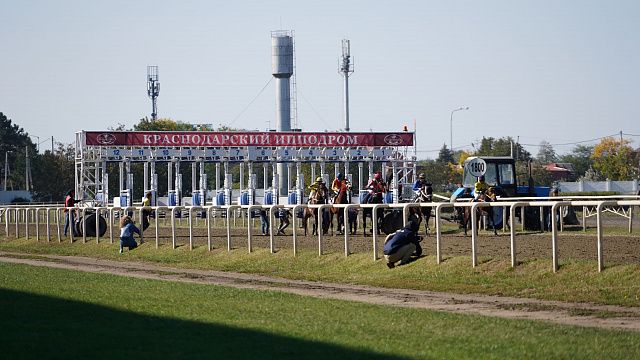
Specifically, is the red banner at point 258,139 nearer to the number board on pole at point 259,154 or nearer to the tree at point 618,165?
the number board on pole at point 259,154

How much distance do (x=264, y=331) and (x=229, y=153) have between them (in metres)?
57.8

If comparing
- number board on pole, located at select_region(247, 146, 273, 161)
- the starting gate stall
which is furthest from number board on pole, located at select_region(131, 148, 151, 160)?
number board on pole, located at select_region(247, 146, 273, 161)

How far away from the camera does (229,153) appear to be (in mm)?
71375

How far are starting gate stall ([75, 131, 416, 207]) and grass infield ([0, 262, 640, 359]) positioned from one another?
47513 mm

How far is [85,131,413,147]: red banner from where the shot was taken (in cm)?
6975

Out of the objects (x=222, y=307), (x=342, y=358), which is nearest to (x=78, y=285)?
(x=222, y=307)

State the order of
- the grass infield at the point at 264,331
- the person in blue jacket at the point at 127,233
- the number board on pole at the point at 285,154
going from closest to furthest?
the grass infield at the point at 264,331, the person in blue jacket at the point at 127,233, the number board on pole at the point at 285,154

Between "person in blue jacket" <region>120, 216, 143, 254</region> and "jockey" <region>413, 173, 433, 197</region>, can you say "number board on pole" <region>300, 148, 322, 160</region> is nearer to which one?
"jockey" <region>413, 173, 433, 197</region>

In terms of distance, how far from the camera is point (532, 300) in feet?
60.6

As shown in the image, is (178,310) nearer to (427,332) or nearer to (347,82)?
(427,332)

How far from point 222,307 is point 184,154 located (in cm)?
5420

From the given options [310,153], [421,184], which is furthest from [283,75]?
[421,184]

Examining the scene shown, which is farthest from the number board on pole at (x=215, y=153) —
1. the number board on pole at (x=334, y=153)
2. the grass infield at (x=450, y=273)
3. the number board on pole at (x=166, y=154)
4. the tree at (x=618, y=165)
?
the tree at (x=618, y=165)

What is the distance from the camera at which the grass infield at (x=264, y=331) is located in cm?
1197
